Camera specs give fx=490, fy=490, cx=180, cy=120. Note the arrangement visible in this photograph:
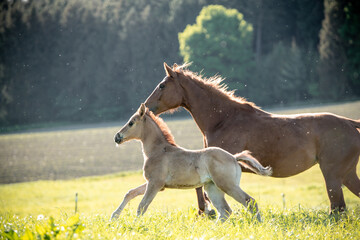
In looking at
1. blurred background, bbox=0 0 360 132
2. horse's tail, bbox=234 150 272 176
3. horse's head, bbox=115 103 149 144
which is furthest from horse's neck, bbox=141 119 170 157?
blurred background, bbox=0 0 360 132

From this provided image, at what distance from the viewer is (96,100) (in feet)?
193

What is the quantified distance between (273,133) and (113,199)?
12.2 m

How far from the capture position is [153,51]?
5741cm

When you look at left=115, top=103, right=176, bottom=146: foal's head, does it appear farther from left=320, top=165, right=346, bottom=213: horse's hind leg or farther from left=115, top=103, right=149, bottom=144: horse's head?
left=320, top=165, right=346, bottom=213: horse's hind leg

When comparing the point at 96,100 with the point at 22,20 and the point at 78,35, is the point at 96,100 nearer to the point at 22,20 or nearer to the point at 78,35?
the point at 78,35

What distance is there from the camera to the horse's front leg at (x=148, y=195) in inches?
268

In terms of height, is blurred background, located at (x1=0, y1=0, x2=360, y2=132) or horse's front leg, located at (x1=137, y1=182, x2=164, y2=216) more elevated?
horse's front leg, located at (x1=137, y1=182, x2=164, y2=216)

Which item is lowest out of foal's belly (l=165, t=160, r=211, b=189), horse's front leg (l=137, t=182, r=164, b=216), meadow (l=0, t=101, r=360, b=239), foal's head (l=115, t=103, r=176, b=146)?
meadow (l=0, t=101, r=360, b=239)

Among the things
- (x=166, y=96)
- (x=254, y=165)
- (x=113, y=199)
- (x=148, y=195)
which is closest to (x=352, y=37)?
(x=113, y=199)

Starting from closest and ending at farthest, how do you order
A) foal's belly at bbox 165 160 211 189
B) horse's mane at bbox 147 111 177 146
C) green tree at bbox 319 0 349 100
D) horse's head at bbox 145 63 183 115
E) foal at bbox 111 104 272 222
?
foal at bbox 111 104 272 222 < foal's belly at bbox 165 160 211 189 < horse's mane at bbox 147 111 177 146 < horse's head at bbox 145 63 183 115 < green tree at bbox 319 0 349 100

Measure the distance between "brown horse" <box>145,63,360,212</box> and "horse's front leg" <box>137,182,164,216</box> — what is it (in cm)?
143

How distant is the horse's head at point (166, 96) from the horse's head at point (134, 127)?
3.55 feet

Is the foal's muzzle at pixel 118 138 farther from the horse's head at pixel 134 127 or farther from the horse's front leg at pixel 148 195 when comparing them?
the horse's front leg at pixel 148 195

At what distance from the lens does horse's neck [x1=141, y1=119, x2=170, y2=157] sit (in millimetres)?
7285
